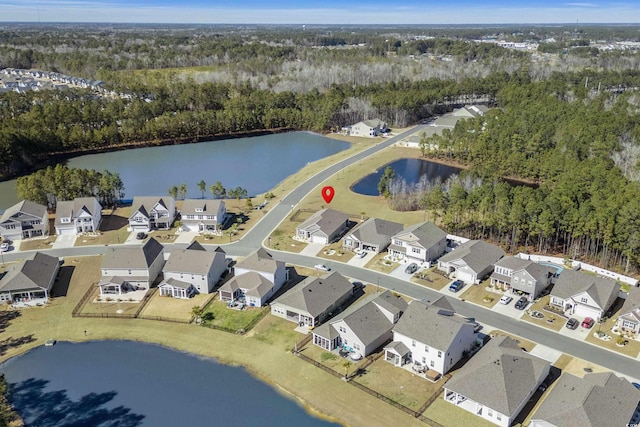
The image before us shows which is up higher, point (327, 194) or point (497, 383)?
point (327, 194)

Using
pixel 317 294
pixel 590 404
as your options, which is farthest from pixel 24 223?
pixel 590 404

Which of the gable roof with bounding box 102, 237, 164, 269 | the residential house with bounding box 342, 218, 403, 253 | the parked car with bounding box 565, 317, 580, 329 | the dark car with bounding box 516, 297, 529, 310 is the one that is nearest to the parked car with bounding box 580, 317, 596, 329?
the parked car with bounding box 565, 317, 580, 329

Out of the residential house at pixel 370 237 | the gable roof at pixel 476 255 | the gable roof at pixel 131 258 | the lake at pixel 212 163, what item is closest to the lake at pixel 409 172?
the lake at pixel 212 163

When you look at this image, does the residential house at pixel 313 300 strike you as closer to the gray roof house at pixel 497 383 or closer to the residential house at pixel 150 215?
the gray roof house at pixel 497 383

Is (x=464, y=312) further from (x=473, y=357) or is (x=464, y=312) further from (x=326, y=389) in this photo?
(x=326, y=389)

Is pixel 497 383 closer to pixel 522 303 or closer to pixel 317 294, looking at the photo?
pixel 522 303

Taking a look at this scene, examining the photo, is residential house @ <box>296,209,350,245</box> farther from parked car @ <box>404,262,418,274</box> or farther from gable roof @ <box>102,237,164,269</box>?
gable roof @ <box>102,237,164,269</box>
